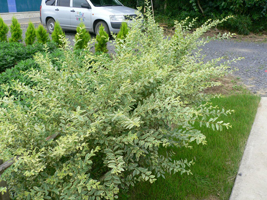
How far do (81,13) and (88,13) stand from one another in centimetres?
38

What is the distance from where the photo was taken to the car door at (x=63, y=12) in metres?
10.8

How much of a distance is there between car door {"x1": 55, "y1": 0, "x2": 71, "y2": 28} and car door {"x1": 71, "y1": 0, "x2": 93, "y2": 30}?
241 mm

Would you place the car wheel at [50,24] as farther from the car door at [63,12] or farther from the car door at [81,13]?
the car door at [81,13]

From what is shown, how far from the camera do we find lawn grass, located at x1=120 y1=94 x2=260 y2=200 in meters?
2.79

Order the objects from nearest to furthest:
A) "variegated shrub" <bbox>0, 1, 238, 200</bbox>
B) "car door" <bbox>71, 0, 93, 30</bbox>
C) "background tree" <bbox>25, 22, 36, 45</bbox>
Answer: "variegated shrub" <bbox>0, 1, 238, 200</bbox>
"background tree" <bbox>25, 22, 36, 45</bbox>
"car door" <bbox>71, 0, 93, 30</bbox>

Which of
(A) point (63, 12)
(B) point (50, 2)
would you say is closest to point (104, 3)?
→ (A) point (63, 12)

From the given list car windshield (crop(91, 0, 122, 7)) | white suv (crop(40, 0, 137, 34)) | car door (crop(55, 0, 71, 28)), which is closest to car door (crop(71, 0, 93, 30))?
white suv (crop(40, 0, 137, 34))

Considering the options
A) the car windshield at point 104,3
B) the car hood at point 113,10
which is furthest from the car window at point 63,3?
the car hood at point 113,10

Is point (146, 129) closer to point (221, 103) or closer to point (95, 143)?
point (95, 143)

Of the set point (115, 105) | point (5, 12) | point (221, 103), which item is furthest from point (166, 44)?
point (5, 12)

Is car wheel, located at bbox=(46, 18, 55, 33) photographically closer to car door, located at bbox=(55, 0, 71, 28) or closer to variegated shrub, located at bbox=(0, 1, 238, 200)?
car door, located at bbox=(55, 0, 71, 28)

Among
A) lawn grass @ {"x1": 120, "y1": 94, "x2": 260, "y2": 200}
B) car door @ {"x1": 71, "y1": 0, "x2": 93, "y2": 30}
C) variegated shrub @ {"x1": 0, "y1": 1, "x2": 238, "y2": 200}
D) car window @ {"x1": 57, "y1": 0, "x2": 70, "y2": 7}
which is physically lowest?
lawn grass @ {"x1": 120, "y1": 94, "x2": 260, "y2": 200}

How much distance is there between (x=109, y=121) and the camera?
195 cm

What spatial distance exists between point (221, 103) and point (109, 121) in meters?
3.58
